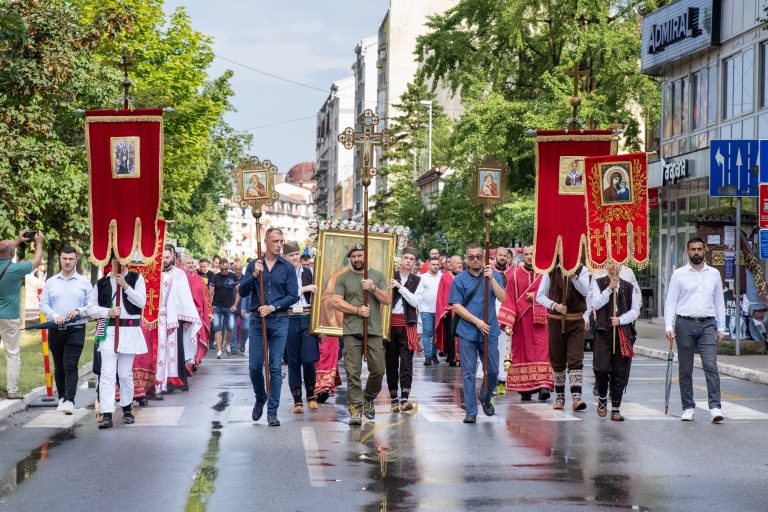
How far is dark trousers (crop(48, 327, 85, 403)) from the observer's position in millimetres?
14359

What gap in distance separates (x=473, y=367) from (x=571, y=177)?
424 centimetres

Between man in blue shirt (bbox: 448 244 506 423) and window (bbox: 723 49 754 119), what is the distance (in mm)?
19879

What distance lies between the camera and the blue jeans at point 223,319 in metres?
26.1

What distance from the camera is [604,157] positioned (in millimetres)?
15891

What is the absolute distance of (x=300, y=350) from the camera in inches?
590

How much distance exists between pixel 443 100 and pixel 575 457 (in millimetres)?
86073

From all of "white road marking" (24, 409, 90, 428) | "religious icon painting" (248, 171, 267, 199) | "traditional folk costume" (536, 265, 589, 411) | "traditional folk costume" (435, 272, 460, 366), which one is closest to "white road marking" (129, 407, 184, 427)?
"white road marking" (24, 409, 90, 428)

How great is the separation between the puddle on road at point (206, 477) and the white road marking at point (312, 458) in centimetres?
72

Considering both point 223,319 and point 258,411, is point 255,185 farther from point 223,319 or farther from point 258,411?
point 223,319

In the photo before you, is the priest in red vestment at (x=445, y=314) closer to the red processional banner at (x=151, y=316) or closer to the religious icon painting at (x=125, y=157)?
the red processional banner at (x=151, y=316)

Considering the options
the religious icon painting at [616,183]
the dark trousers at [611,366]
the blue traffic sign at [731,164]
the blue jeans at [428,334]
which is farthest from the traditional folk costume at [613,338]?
the blue traffic sign at [731,164]

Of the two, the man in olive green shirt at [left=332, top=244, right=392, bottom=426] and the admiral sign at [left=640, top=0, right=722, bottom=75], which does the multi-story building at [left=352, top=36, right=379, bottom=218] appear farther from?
the man in olive green shirt at [left=332, top=244, right=392, bottom=426]

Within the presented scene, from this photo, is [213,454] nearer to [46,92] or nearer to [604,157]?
[604,157]

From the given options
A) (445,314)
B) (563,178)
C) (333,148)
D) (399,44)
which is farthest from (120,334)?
(333,148)
